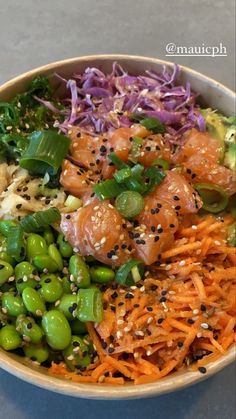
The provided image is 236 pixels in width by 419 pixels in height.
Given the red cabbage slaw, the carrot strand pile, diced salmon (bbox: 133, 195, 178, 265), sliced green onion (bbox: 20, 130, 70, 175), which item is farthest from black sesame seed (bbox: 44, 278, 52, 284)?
the red cabbage slaw

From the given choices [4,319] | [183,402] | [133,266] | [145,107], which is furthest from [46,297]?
[145,107]

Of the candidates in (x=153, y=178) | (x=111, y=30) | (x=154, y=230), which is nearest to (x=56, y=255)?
(x=154, y=230)

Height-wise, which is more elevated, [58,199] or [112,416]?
[58,199]

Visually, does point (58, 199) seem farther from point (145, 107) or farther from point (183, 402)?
point (183, 402)

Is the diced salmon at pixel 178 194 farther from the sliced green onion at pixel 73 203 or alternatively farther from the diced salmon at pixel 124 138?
the sliced green onion at pixel 73 203

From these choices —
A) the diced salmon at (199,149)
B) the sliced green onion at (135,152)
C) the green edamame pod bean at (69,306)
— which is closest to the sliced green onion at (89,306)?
the green edamame pod bean at (69,306)

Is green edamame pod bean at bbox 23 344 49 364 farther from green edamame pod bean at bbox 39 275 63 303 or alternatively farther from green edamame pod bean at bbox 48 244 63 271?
green edamame pod bean at bbox 48 244 63 271
